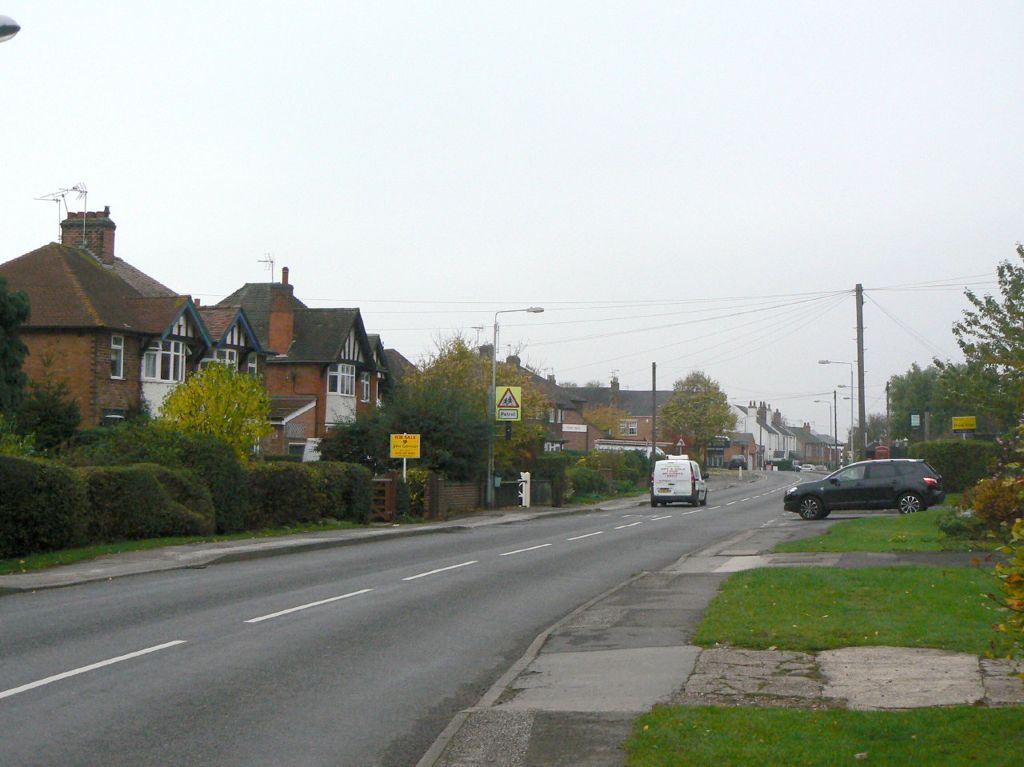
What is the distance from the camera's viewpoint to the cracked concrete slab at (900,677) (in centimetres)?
800

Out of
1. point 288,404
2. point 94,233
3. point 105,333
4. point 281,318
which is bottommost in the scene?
point 288,404

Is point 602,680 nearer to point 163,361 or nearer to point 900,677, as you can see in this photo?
point 900,677

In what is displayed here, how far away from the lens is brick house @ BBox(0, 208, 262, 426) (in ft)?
136

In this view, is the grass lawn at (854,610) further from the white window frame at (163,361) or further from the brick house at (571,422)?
the brick house at (571,422)

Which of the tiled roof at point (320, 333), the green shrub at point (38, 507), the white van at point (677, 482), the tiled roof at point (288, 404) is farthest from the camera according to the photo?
the tiled roof at point (320, 333)

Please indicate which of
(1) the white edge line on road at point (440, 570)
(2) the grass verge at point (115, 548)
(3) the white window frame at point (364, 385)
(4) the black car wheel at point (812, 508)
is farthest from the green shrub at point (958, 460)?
(3) the white window frame at point (364, 385)

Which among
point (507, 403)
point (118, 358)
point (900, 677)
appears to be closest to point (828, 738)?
point (900, 677)

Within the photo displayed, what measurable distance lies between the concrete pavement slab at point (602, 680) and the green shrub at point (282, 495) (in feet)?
62.5

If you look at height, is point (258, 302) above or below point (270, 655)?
above

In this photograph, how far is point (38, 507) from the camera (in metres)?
19.9

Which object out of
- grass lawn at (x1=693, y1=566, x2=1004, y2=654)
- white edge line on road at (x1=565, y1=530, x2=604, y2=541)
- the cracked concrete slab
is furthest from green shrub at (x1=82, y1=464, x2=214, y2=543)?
the cracked concrete slab

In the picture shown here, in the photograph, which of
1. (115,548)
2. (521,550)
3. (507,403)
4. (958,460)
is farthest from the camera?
(507,403)

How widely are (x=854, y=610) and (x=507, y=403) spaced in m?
32.6

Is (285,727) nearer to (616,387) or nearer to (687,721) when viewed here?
(687,721)
